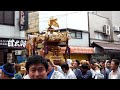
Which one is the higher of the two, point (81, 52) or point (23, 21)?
point (23, 21)

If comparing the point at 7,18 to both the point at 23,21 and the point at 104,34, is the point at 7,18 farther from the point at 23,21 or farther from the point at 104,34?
the point at 104,34

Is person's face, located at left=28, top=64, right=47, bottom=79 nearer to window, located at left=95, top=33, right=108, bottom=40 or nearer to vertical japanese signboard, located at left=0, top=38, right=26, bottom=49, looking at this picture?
vertical japanese signboard, located at left=0, top=38, right=26, bottom=49

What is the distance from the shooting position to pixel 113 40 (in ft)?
70.8

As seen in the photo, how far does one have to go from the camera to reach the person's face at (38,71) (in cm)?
147

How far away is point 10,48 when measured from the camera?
1402cm

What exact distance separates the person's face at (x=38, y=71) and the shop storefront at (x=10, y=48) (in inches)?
473

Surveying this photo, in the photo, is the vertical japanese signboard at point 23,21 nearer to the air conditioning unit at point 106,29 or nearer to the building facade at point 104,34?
the building facade at point 104,34

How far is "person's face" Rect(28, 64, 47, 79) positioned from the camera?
4.81 ft

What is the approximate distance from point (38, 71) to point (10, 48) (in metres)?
12.8

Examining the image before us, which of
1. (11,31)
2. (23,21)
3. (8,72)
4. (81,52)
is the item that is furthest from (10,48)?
(8,72)

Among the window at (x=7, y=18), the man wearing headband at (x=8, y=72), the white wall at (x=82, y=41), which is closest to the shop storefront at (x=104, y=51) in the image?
the white wall at (x=82, y=41)

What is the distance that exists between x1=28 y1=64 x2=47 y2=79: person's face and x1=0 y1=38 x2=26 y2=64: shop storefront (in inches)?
473
